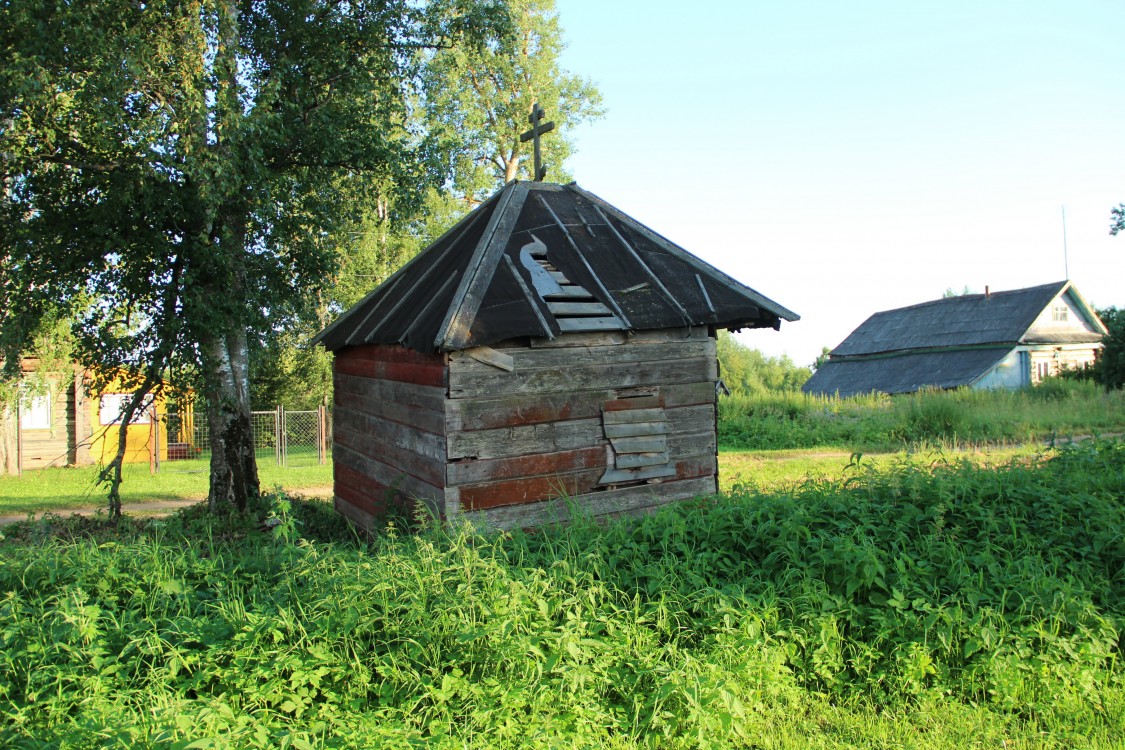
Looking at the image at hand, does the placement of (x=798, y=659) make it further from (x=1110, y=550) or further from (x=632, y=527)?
(x=1110, y=550)

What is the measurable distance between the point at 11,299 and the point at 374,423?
5.45 m

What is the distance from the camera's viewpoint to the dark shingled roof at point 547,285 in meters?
7.01

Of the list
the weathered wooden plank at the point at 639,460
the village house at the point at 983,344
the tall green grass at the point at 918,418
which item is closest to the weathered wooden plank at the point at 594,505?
the weathered wooden plank at the point at 639,460

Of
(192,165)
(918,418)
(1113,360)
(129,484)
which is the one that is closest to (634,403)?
(192,165)

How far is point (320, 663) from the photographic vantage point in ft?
13.1

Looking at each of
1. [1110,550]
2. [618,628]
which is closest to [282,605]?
[618,628]

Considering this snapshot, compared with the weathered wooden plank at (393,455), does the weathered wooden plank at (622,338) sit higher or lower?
higher

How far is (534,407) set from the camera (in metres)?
7.21

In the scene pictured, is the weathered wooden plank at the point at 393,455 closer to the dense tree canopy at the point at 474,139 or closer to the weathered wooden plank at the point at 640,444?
the weathered wooden plank at the point at 640,444

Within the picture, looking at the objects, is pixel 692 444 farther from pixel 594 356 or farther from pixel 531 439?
pixel 531 439

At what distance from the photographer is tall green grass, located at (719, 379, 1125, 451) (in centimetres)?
1844

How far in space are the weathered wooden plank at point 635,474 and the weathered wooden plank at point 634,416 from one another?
0.49 metres

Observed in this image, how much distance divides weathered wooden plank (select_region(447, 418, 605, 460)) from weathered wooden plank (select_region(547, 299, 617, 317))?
1.06 m

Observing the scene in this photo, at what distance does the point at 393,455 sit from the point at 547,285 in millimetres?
2487
